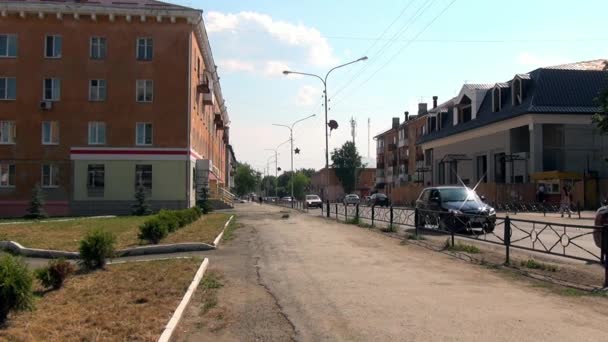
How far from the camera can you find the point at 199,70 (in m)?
44.3

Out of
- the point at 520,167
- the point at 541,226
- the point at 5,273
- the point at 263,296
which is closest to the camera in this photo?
the point at 5,273

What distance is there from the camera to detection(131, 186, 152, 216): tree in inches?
1382

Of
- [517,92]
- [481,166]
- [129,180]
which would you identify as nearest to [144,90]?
[129,180]

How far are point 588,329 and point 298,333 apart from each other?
3313 mm

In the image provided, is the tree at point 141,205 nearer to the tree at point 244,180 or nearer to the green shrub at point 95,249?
the green shrub at point 95,249

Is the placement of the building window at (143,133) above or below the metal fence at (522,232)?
above

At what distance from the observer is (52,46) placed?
1499 inches

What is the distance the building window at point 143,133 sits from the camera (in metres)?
38.2

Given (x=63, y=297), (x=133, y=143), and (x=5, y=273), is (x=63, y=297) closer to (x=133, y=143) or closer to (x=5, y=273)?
(x=5, y=273)

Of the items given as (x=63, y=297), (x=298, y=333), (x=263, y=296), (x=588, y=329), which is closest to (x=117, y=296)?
(x=63, y=297)

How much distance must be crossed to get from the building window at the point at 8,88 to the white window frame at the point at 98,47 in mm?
5280

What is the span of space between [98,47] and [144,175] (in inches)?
358

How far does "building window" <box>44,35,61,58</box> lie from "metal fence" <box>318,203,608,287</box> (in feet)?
85.6

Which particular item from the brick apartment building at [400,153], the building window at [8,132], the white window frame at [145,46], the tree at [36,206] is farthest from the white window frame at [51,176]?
the brick apartment building at [400,153]
